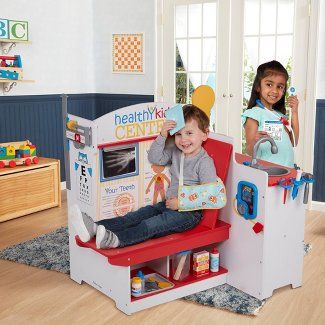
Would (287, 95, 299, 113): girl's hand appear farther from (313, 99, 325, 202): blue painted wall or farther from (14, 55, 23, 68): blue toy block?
(14, 55, 23, 68): blue toy block

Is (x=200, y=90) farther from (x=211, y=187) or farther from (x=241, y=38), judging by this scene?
(x=241, y=38)

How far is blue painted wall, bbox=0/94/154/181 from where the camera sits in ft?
15.3

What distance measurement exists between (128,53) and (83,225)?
321 centimetres

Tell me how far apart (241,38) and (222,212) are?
2348mm

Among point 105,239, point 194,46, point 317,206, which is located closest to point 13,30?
point 194,46

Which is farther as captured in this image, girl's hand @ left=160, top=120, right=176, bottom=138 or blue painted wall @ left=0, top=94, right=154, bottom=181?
blue painted wall @ left=0, top=94, right=154, bottom=181

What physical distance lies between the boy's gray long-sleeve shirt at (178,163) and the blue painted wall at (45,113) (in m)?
2.38

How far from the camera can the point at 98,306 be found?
254cm

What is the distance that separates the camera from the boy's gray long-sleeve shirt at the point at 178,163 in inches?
104

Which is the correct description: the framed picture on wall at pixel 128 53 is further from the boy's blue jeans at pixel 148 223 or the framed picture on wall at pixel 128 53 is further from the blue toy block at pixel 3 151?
the boy's blue jeans at pixel 148 223

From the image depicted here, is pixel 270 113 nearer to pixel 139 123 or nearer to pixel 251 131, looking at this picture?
pixel 251 131

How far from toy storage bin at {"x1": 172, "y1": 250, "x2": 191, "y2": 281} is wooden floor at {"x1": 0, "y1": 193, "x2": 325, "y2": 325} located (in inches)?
5.7

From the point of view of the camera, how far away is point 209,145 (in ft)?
9.13

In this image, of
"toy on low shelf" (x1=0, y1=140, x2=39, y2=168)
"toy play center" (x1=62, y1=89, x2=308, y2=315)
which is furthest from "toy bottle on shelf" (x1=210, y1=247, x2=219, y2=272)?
"toy on low shelf" (x1=0, y1=140, x2=39, y2=168)
